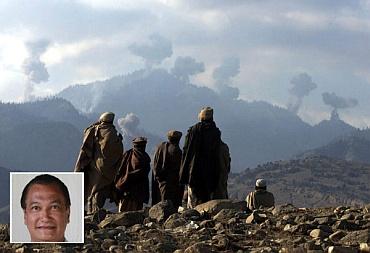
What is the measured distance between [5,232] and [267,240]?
3912 mm

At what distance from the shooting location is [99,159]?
13.7 meters

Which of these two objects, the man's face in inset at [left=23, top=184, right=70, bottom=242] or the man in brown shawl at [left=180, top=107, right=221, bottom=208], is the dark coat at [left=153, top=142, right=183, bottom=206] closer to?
the man in brown shawl at [left=180, top=107, right=221, bottom=208]

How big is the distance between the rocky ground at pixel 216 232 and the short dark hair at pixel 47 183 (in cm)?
232

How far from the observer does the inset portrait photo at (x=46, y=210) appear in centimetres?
536

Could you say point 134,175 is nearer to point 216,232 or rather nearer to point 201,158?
point 201,158

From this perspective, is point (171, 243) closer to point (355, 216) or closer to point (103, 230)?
point (103, 230)

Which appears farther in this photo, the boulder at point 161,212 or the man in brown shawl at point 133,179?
the man in brown shawl at point 133,179

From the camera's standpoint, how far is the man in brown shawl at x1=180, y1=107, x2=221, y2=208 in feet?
42.9

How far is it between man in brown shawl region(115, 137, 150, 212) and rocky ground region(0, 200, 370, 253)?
3083 millimetres

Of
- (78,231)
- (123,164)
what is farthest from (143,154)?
(78,231)

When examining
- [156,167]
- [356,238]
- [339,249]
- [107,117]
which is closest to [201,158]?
[156,167]

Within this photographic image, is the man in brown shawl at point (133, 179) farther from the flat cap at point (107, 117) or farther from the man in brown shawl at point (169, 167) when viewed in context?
the flat cap at point (107, 117)

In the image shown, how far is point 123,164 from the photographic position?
48.3 feet

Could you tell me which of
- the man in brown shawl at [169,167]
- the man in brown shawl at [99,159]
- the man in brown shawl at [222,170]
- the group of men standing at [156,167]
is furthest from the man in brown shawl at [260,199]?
the man in brown shawl at [99,159]
